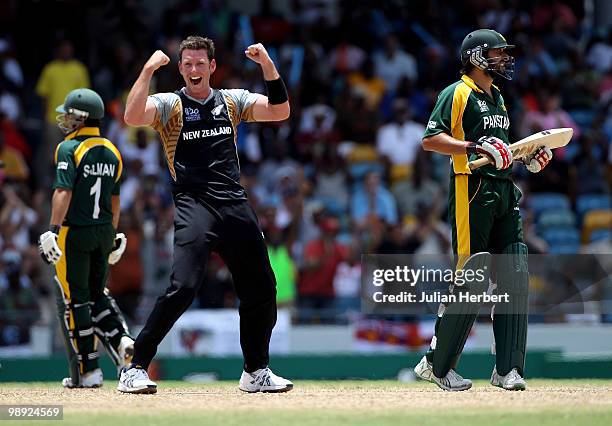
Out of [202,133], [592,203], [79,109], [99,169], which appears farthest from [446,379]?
[592,203]

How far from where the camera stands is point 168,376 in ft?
45.7

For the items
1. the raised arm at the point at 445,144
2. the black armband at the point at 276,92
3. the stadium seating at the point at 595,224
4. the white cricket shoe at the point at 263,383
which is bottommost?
the white cricket shoe at the point at 263,383

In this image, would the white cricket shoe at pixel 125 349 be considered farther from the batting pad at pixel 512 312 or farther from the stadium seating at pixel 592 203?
the stadium seating at pixel 592 203

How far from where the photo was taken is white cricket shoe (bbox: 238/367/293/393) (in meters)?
9.76

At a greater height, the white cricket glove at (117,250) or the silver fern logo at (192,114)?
the silver fern logo at (192,114)

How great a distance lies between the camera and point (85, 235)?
10.9 meters

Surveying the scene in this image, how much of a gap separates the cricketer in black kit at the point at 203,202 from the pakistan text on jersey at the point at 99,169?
1523mm

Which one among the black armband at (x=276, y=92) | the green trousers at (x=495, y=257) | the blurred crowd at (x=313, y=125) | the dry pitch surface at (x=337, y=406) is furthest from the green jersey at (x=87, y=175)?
the blurred crowd at (x=313, y=125)

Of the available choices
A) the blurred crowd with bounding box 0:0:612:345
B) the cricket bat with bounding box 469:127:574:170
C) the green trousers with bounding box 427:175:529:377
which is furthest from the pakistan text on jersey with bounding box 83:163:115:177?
the blurred crowd with bounding box 0:0:612:345

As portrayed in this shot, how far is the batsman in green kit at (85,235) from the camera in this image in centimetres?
1083

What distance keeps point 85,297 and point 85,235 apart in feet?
1.65

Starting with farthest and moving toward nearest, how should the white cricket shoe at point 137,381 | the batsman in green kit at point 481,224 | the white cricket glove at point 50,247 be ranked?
the white cricket glove at point 50,247, the batsman in green kit at point 481,224, the white cricket shoe at point 137,381

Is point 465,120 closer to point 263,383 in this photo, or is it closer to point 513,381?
point 513,381

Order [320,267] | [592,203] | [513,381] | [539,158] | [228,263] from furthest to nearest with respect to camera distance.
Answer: [592,203] < [320,267] < [539,158] < [513,381] < [228,263]
